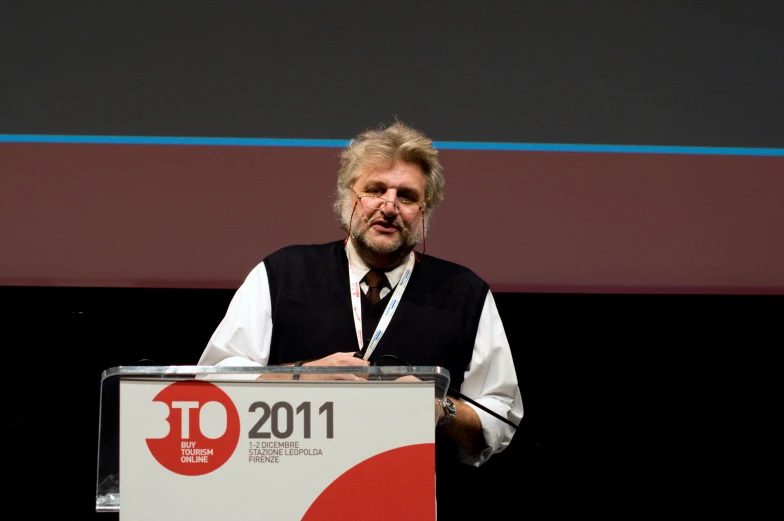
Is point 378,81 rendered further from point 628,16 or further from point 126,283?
point 126,283

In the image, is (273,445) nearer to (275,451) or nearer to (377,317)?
(275,451)

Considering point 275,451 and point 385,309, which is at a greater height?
point 385,309

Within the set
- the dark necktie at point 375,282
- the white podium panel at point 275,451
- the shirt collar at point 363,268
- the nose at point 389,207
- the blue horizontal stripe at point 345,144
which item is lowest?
the white podium panel at point 275,451

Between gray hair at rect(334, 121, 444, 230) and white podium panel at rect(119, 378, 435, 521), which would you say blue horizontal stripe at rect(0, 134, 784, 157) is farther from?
white podium panel at rect(119, 378, 435, 521)

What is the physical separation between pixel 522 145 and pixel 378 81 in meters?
0.52

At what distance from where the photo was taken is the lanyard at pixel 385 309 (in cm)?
208

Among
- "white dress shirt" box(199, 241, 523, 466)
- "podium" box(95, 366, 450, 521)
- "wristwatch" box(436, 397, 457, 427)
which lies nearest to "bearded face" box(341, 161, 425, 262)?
"white dress shirt" box(199, 241, 523, 466)

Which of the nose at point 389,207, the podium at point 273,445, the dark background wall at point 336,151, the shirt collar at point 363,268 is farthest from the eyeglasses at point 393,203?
the podium at point 273,445

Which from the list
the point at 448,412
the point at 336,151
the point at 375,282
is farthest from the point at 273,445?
the point at 336,151

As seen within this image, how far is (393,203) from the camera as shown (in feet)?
6.91

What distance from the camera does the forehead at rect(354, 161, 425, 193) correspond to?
7.00ft

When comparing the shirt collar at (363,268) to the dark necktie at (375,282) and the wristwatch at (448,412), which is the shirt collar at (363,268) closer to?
the dark necktie at (375,282)

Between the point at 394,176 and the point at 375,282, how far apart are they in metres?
0.29

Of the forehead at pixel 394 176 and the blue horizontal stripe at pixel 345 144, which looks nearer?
the forehead at pixel 394 176
